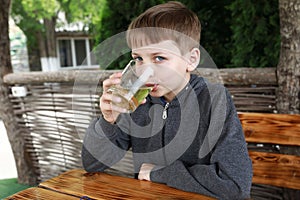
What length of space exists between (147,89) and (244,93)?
1281 mm

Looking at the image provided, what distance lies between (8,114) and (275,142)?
2655mm

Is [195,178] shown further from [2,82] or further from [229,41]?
[2,82]

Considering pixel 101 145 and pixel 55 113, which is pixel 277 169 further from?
pixel 55 113

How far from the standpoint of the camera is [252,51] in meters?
2.73

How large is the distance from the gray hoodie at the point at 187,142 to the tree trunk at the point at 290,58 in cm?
75

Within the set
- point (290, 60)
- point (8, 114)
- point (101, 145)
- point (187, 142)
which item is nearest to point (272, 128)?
point (290, 60)

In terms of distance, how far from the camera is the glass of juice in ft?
3.24

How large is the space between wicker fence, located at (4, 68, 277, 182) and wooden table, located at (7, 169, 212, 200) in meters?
1.20

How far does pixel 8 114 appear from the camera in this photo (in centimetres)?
338

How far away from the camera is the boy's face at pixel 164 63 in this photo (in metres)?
1.18

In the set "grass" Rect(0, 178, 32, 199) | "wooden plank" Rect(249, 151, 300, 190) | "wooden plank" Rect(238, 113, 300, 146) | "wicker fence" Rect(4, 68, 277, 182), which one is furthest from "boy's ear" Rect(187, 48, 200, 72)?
"grass" Rect(0, 178, 32, 199)

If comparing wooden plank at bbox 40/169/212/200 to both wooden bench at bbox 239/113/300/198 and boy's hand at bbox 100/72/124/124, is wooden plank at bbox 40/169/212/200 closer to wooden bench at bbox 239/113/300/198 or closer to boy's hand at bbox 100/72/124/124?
boy's hand at bbox 100/72/124/124

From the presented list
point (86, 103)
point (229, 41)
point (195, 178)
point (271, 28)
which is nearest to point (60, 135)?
point (86, 103)

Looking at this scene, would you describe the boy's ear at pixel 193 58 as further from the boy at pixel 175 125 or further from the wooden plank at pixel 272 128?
the wooden plank at pixel 272 128
